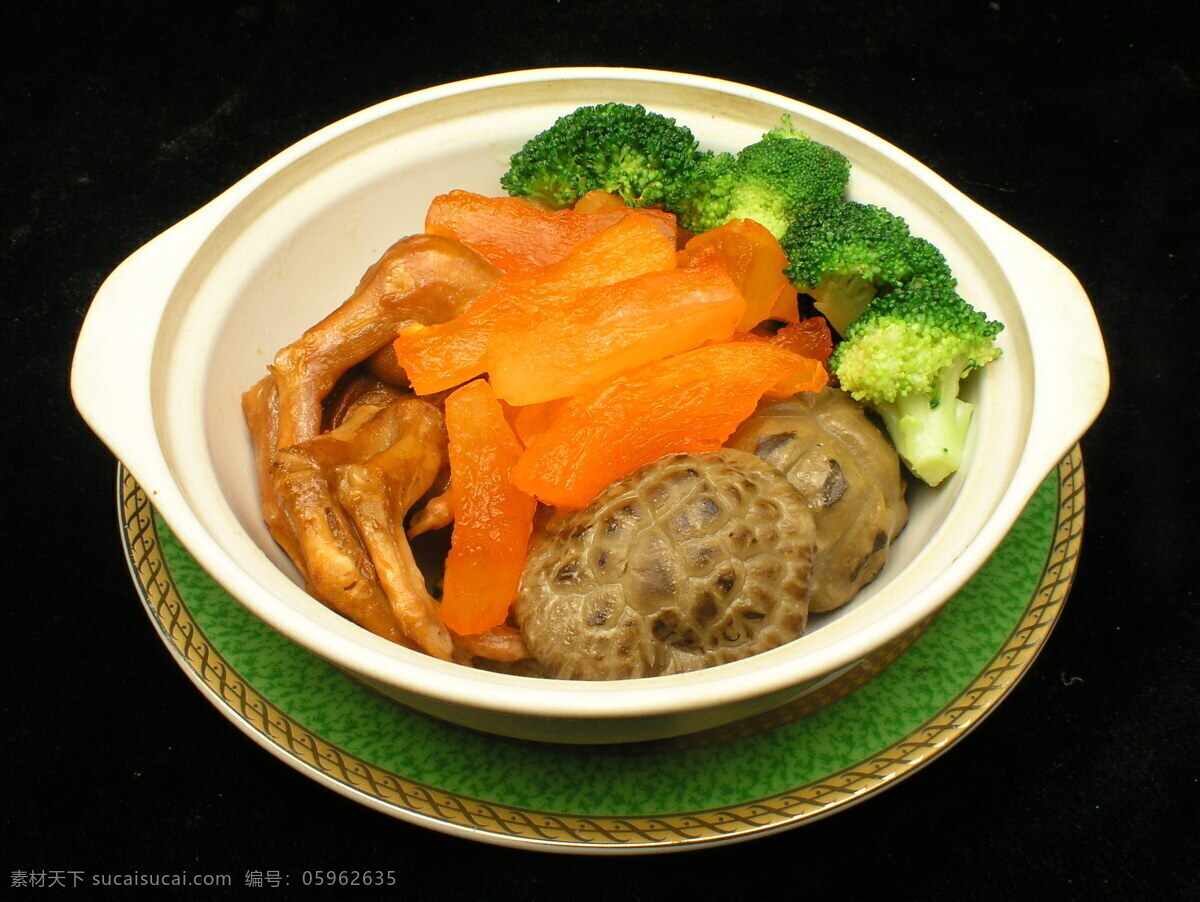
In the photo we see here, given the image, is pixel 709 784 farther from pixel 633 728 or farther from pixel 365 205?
pixel 365 205

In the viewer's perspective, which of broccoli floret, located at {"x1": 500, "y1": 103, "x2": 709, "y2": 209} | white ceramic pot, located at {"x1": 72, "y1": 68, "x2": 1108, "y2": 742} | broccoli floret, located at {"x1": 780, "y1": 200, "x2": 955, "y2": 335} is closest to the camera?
white ceramic pot, located at {"x1": 72, "y1": 68, "x2": 1108, "y2": 742}

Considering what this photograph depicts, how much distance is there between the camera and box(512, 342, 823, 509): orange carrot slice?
175 centimetres

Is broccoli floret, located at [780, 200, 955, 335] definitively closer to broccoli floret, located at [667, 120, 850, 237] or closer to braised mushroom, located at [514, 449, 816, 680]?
broccoli floret, located at [667, 120, 850, 237]

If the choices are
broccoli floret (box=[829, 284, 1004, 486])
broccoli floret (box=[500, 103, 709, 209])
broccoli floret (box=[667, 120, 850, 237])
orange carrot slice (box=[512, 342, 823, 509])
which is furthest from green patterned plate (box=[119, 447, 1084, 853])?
broccoli floret (box=[500, 103, 709, 209])

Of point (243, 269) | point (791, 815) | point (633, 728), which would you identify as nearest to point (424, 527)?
point (633, 728)

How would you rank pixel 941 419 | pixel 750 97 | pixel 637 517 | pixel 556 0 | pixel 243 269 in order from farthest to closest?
pixel 556 0, pixel 750 97, pixel 243 269, pixel 941 419, pixel 637 517

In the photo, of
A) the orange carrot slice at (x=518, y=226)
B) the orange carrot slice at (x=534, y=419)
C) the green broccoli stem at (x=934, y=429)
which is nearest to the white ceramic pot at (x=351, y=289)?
the green broccoli stem at (x=934, y=429)

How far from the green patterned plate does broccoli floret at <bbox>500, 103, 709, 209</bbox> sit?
1230 mm

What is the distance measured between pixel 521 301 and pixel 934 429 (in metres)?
0.90

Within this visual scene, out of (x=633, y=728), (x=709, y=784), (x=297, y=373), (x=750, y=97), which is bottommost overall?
(x=709, y=784)

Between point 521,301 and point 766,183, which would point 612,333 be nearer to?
point 521,301

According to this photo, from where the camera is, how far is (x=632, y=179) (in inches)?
89.2

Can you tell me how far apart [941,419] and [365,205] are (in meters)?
1.51

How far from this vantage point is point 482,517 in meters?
1.81
